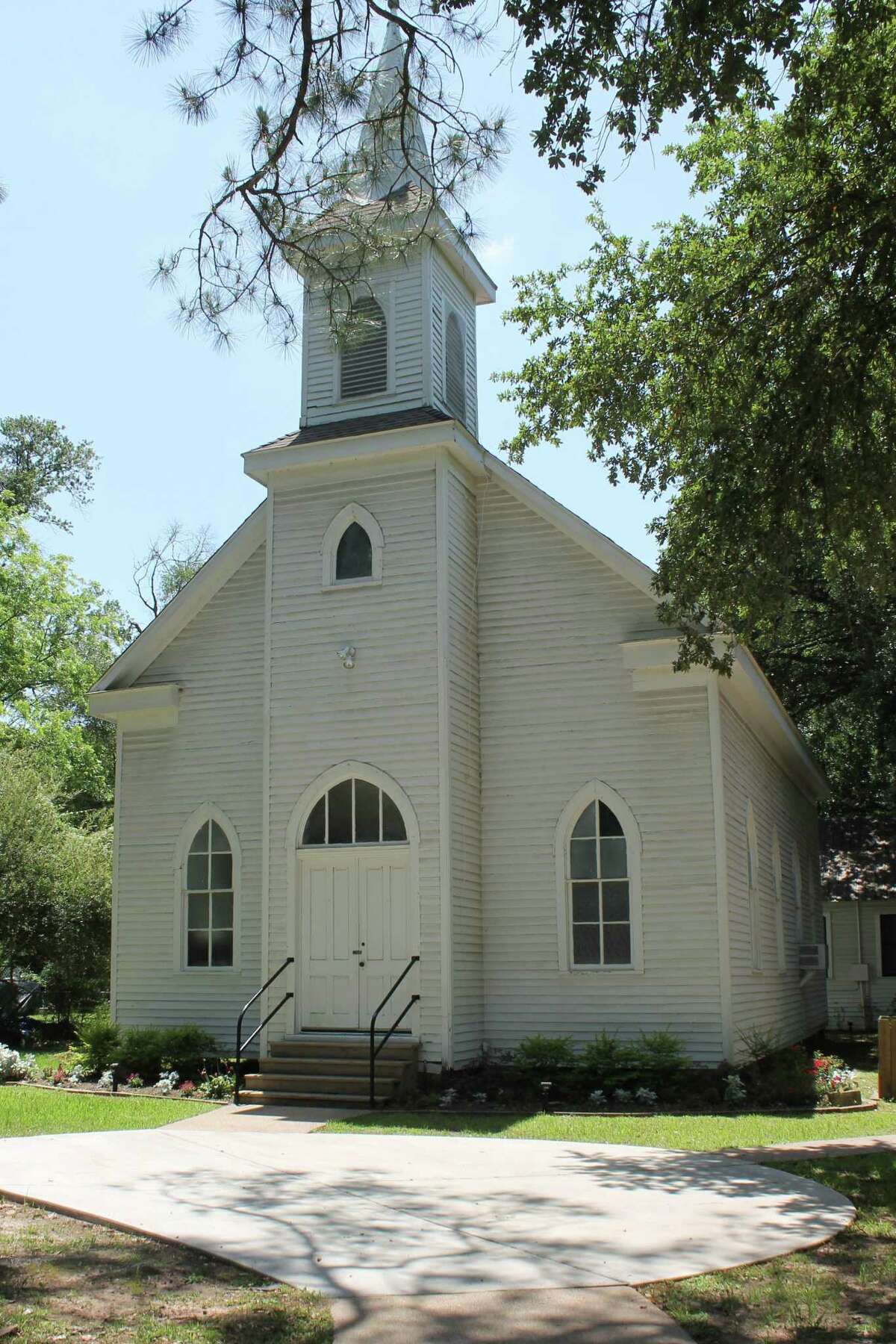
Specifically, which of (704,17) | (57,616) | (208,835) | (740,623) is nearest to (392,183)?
(704,17)

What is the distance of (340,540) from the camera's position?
1616 cm

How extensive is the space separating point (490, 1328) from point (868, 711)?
74.4 ft

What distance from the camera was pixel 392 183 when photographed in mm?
9852

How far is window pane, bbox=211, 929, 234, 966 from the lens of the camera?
16.9 metres

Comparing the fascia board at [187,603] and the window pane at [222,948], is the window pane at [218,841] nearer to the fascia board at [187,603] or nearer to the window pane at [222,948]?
the window pane at [222,948]

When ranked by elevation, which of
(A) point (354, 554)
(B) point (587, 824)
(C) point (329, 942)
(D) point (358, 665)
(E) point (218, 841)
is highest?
(A) point (354, 554)

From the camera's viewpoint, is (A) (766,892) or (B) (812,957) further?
(B) (812,957)

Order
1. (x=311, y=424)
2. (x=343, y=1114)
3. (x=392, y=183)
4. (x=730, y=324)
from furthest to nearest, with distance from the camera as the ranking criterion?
(x=311, y=424), (x=343, y=1114), (x=730, y=324), (x=392, y=183)

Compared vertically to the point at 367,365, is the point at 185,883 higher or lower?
lower

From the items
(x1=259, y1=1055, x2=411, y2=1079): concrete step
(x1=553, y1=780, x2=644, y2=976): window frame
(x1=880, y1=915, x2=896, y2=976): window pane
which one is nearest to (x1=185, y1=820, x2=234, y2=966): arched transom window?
(x1=259, y1=1055, x2=411, y2=1079): concrete step

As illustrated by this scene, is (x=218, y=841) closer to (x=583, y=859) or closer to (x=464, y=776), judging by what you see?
(x=464, y=776)

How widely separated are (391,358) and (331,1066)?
29.4 feet

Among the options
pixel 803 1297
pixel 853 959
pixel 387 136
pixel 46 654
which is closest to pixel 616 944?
pixel 803 1297

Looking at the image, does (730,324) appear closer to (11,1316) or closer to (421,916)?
(421,916)
